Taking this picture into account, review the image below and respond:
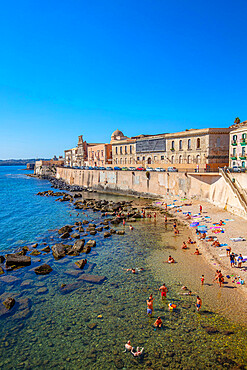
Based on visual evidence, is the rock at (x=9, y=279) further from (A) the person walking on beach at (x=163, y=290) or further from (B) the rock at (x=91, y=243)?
(A) the person walking on beach at (x=163, y=290)

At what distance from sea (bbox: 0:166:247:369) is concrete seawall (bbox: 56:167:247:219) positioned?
12.6m

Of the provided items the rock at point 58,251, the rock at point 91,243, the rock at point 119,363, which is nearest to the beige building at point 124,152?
the rock at point 91,243

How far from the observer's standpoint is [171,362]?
923cm

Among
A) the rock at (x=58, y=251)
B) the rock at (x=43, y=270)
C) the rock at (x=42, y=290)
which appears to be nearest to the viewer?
the rock at (x=42, y=290)

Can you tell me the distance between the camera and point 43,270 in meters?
16.7

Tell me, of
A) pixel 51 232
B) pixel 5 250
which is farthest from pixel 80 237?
pixel 5 250

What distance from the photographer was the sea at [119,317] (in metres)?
9.55

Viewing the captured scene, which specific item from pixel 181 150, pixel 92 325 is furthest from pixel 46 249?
pixel 181 150

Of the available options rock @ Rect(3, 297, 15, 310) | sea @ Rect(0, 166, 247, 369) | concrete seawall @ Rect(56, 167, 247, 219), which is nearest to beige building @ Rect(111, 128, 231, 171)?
concrete seawall @ Rect(56, 167, 247, 219)

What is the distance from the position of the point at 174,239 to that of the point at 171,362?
43.1ft

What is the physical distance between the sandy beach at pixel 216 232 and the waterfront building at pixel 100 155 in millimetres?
34894

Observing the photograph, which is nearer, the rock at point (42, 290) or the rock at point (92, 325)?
the rock at point (92, 325)

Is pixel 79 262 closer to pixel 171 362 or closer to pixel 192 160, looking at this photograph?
pixel 171 362

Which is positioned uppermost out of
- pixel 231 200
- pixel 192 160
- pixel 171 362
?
pixel 192 160
